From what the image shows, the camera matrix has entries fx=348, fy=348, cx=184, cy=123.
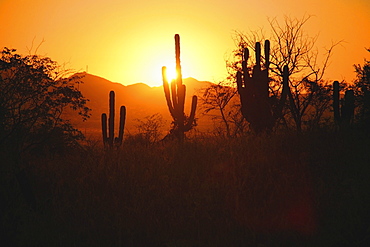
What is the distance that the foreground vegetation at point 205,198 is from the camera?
4816 millimetres

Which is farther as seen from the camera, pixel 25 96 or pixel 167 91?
pixel 167 91

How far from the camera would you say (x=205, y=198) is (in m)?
5.62

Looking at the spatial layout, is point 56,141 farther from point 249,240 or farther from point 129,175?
point 249,240

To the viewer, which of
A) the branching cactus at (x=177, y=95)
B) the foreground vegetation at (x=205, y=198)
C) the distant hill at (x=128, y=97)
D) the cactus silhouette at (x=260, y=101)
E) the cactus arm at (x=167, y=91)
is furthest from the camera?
the distant hill at (x=128, y=97)

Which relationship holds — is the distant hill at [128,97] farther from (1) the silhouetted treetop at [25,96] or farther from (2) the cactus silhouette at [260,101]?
(1) the silhouetted treetop at [25,96]

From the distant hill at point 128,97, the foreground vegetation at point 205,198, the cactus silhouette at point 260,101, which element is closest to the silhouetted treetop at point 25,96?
the foreground vegetation at point 205,198

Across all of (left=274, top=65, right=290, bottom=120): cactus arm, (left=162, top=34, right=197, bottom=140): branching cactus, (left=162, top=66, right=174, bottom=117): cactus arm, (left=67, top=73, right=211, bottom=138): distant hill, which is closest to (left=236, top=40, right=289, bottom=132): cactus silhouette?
(left=274, top=65, right=290, bottom=120): cactus arm

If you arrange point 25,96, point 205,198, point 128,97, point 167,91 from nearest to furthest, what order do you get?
1. point 205,198
2. point 25,96
3. point 167,91
4. point 128,97

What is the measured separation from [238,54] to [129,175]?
15996 millimetres

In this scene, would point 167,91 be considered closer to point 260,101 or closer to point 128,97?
point 260,101

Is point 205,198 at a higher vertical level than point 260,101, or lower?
lower

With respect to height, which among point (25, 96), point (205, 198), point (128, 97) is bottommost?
point (205, 198)

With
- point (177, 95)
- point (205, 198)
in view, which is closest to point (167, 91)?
point (177, 95)

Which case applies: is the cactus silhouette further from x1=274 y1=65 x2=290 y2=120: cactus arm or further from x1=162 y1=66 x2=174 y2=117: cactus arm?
x1=162 y1=66 x2=174 y2=117: cactus arm
